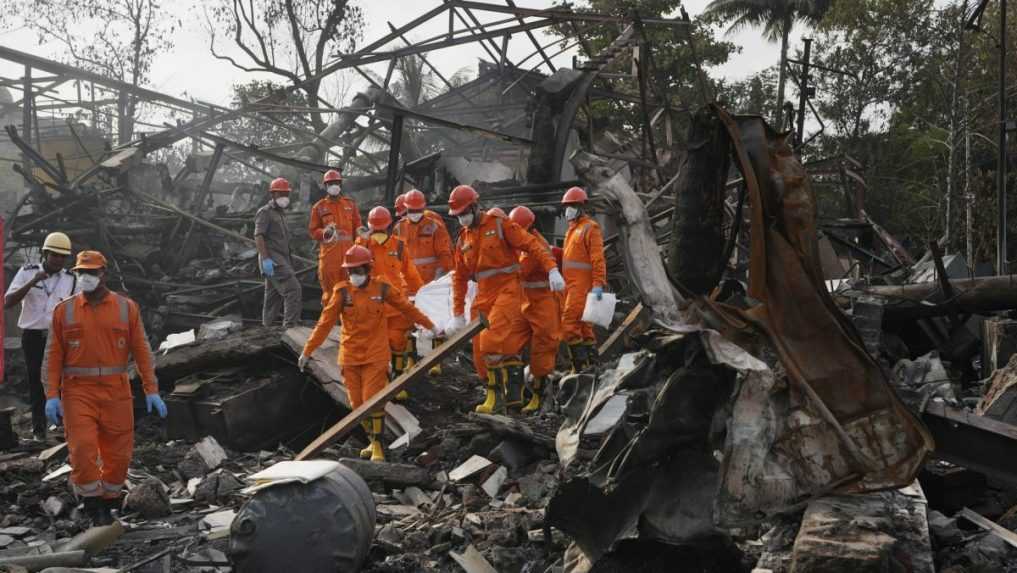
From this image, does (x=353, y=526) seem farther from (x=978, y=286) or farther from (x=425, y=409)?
(x=978, y=286)

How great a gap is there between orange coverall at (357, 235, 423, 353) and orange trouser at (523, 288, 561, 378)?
1389mm

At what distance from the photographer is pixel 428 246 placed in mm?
10641

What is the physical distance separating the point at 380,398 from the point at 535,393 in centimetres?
188

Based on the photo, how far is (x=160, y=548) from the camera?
19.5 ft

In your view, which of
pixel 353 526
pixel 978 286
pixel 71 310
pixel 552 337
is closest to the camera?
pixel 353 526

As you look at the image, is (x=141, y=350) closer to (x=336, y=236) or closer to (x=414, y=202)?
(x=414, y=202)

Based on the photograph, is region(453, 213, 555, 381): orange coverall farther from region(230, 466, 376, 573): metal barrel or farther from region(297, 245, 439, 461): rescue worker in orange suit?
region(230, 466, 376, 573): metal barrel

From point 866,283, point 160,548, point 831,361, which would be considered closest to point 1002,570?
point 831,361

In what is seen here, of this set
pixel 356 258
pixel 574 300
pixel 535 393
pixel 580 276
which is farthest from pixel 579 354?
pixel 356 258

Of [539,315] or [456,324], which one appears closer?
[539,315]

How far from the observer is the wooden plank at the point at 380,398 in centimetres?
713

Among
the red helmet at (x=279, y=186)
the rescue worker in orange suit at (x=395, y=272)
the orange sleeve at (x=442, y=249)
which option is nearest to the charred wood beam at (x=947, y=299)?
the orange sleeve at (x=442, y=249)

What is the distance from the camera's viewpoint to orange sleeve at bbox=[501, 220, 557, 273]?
28.2ft

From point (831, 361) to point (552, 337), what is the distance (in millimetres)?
4434
